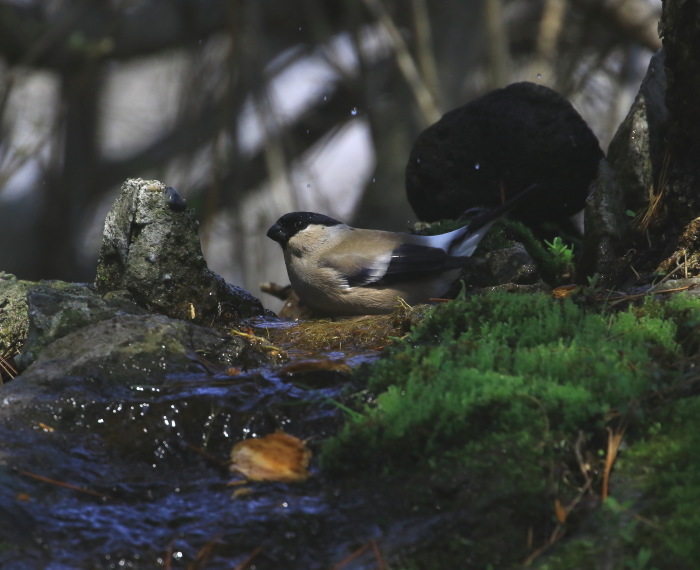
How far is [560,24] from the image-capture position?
11117 mm

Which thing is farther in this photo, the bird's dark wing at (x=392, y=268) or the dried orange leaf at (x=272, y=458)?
the bird's dark wing at (x=392, y=268)

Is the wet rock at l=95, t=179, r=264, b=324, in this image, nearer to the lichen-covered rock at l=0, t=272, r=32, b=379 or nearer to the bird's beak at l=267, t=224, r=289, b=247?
the lichen-covered rock at l=0, t=272, r=32, b=379

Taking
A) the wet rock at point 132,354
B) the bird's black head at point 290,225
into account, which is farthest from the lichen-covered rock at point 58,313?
the bird's black head at point 290,225

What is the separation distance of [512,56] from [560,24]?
6.68ft

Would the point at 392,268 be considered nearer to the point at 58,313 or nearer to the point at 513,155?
the point at 513,155

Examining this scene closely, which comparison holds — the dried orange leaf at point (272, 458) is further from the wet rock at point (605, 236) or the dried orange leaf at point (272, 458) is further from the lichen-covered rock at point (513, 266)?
the wet rock at point (605, 236)

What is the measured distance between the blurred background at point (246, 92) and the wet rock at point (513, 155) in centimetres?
297

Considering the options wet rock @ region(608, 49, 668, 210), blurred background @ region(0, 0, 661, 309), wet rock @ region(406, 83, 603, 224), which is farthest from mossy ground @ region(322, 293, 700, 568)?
blurred background @ region(0, 0, 661, 309)

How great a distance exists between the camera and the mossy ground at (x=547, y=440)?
2.40 m

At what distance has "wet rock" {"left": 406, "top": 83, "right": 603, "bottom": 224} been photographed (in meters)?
5.94

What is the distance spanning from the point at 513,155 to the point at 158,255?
107 inches

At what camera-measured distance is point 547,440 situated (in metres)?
2.75

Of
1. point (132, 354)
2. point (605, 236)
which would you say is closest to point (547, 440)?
point (132, 354)

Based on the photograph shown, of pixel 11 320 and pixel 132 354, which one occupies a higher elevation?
pixel 11 320
